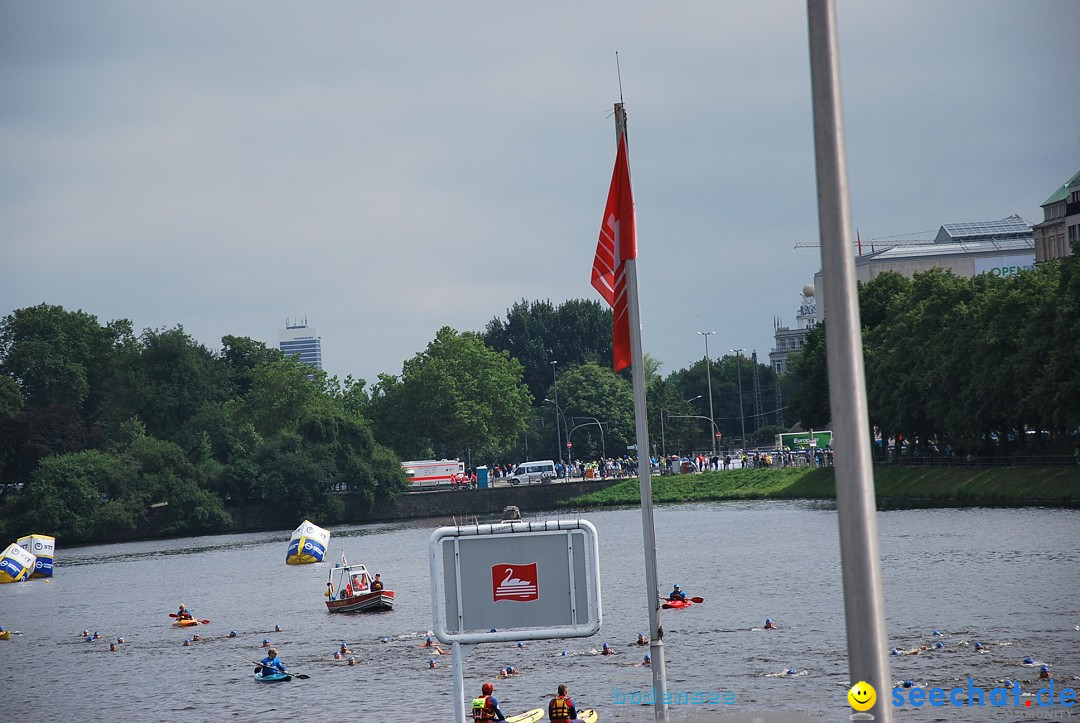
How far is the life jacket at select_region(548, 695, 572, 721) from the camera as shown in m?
25.6

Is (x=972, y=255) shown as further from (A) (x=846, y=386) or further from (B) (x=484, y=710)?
(A) (x=846, y=386)

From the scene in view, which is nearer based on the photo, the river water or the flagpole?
the flagpole

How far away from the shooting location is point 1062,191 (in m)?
132

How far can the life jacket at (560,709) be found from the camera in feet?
84.0

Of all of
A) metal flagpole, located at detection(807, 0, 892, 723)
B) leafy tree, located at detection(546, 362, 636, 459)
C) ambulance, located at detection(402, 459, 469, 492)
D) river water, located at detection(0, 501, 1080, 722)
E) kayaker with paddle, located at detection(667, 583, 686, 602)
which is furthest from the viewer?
leafy tree, located at detection(546, 362, 636, 459)

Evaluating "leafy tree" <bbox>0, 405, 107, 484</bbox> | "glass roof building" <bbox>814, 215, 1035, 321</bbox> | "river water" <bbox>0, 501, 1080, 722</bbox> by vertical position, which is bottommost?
"river water" <bbox>0, 501, 1080, 722</bbox>

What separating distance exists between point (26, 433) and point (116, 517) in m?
16.2

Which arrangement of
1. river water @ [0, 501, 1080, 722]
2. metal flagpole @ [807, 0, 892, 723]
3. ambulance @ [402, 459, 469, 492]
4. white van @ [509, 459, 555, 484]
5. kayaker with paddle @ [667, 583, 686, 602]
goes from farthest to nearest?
white van @ [509, 459, 555, 484] < ambulance @ [402, 459, 469, 492] < kayaker with paddle @ [667, 583, 686, 602] < river water @ [0, 501, 1080, 722] < metal flagpole @ [807, 0, 892, 723]

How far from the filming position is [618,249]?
1766 cm

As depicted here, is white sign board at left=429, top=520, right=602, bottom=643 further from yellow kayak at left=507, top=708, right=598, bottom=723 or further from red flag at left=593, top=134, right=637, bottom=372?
yellow kayak at left=507, top=708, right=598, bottom=723

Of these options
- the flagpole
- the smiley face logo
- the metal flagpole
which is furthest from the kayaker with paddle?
the metal flagpole

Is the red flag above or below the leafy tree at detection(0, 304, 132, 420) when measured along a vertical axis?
below

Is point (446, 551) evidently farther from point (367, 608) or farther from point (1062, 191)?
→ point (1062, 191)

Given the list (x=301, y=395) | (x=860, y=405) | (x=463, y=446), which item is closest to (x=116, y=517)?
(x=301, y=395)
